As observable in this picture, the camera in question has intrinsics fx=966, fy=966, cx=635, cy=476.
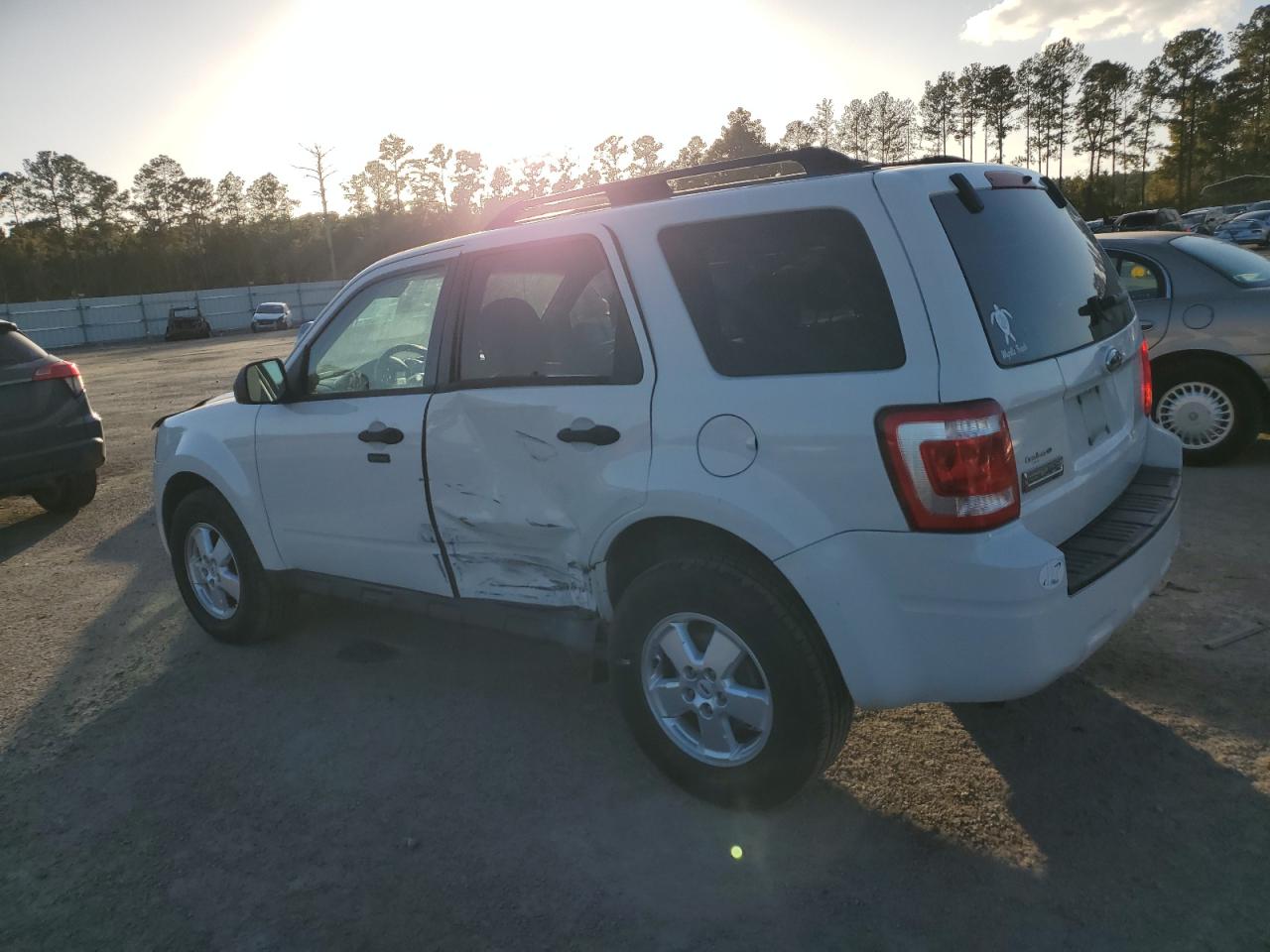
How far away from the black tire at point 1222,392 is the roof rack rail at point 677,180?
438 centimetres

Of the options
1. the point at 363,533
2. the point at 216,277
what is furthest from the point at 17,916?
the point at 216,277

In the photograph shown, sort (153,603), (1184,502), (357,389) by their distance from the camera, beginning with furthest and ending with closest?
1. (1184,502)
2. (153,603)
3. (357,389)

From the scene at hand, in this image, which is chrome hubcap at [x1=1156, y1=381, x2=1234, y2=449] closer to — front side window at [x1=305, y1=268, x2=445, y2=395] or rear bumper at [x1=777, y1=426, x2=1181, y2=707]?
rear bumper at [x1=777, y1=426, x2=1181, y2=707]

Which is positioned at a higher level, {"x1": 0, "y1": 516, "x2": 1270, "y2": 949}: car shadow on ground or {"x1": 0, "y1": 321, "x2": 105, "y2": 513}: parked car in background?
{"x1": 0, "y1": 321, "x2": 105, "y2": 513}: parked car in background

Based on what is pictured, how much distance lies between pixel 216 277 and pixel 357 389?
93698 mm

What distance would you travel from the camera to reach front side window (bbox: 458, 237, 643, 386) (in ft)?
10.6

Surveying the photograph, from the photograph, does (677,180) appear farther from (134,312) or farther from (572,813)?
(134,312)

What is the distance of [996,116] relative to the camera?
299 ft

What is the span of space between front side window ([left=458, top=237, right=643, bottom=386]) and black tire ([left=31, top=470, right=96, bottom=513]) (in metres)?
6.08

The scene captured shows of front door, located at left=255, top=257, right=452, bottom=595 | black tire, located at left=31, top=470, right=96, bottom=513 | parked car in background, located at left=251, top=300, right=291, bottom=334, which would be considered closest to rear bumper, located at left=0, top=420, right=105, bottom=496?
black tire, located at left=31, top=470, right=96, bottom=513

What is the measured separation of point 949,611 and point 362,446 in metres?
2.46

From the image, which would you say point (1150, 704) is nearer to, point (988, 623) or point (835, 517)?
point (988, 623)

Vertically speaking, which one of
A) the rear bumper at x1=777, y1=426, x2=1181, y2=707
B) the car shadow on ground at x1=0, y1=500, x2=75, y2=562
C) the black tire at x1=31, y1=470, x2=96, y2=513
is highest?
the rear bumper at x1=777, y1=426, x2=1181, y2=707

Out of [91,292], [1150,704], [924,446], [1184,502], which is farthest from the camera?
[91,292]
